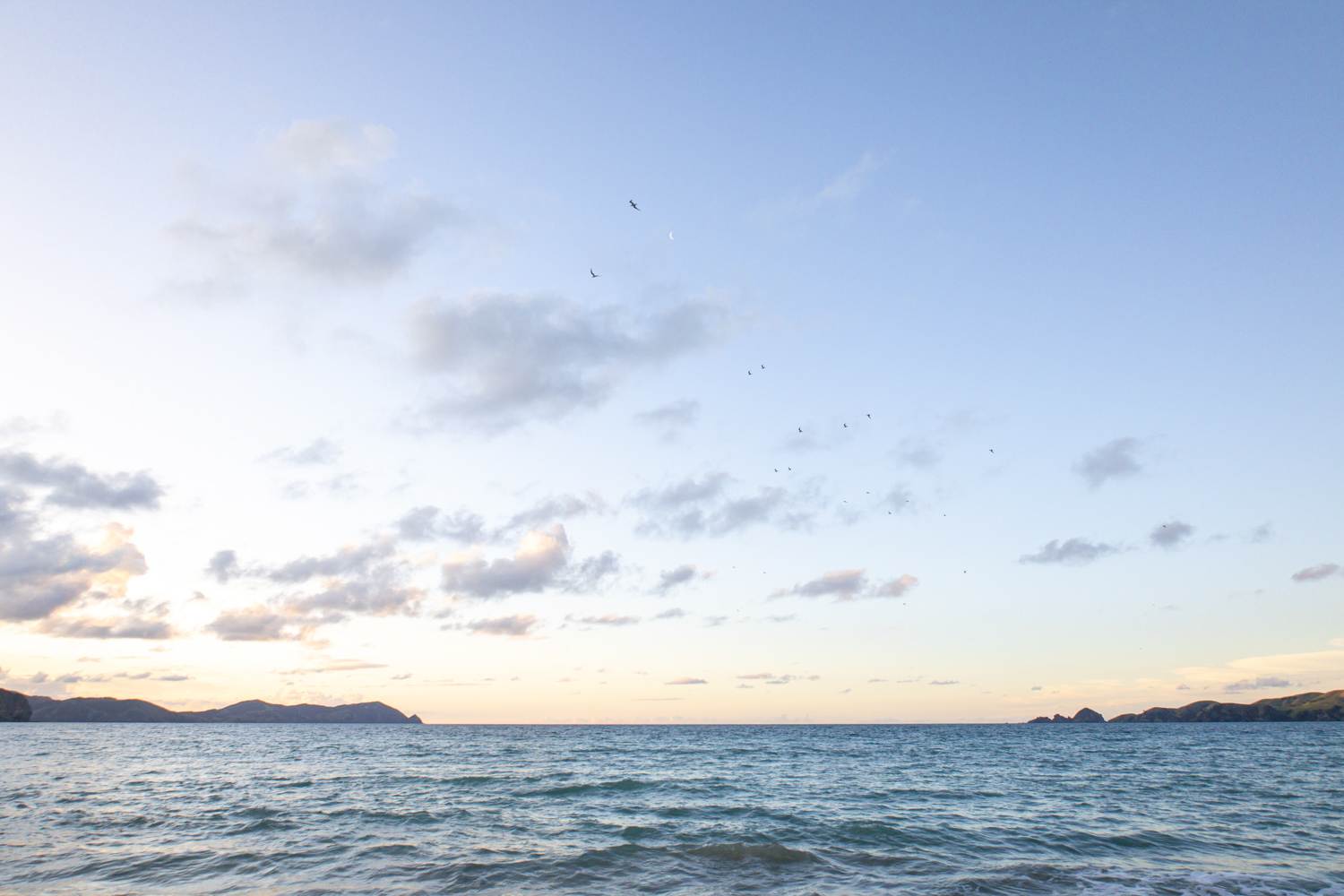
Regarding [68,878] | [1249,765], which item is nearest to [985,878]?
[68,878]

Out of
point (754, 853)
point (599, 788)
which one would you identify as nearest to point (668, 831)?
point (754, 853)

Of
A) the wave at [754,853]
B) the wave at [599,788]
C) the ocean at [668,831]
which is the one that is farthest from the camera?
the wave at [599,788]

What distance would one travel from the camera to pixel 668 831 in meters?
34.2

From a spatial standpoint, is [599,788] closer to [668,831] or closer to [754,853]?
[668,831]

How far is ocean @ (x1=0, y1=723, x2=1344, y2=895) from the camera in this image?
2480 cm

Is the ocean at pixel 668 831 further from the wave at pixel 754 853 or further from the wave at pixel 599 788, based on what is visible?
the wave at pixel 599 788

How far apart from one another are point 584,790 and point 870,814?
20.9 m

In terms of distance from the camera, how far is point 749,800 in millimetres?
45250

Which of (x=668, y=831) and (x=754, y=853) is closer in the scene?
(x=754, y=853)

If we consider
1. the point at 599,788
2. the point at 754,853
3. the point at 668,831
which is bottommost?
the point at 599,788

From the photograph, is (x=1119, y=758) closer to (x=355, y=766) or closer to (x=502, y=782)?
(x=502, y=782)

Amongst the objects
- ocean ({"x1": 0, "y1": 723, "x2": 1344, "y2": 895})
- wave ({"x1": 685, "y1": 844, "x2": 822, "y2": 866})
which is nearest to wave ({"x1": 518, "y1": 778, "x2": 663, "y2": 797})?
ocean ({"x1": 0, "y1": 723, "x2": 1344, "y2": 895})

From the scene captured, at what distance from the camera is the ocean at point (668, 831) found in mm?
24797

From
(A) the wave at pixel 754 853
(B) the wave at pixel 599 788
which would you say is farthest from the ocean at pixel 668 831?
(B) the wave at pixel 599 788
